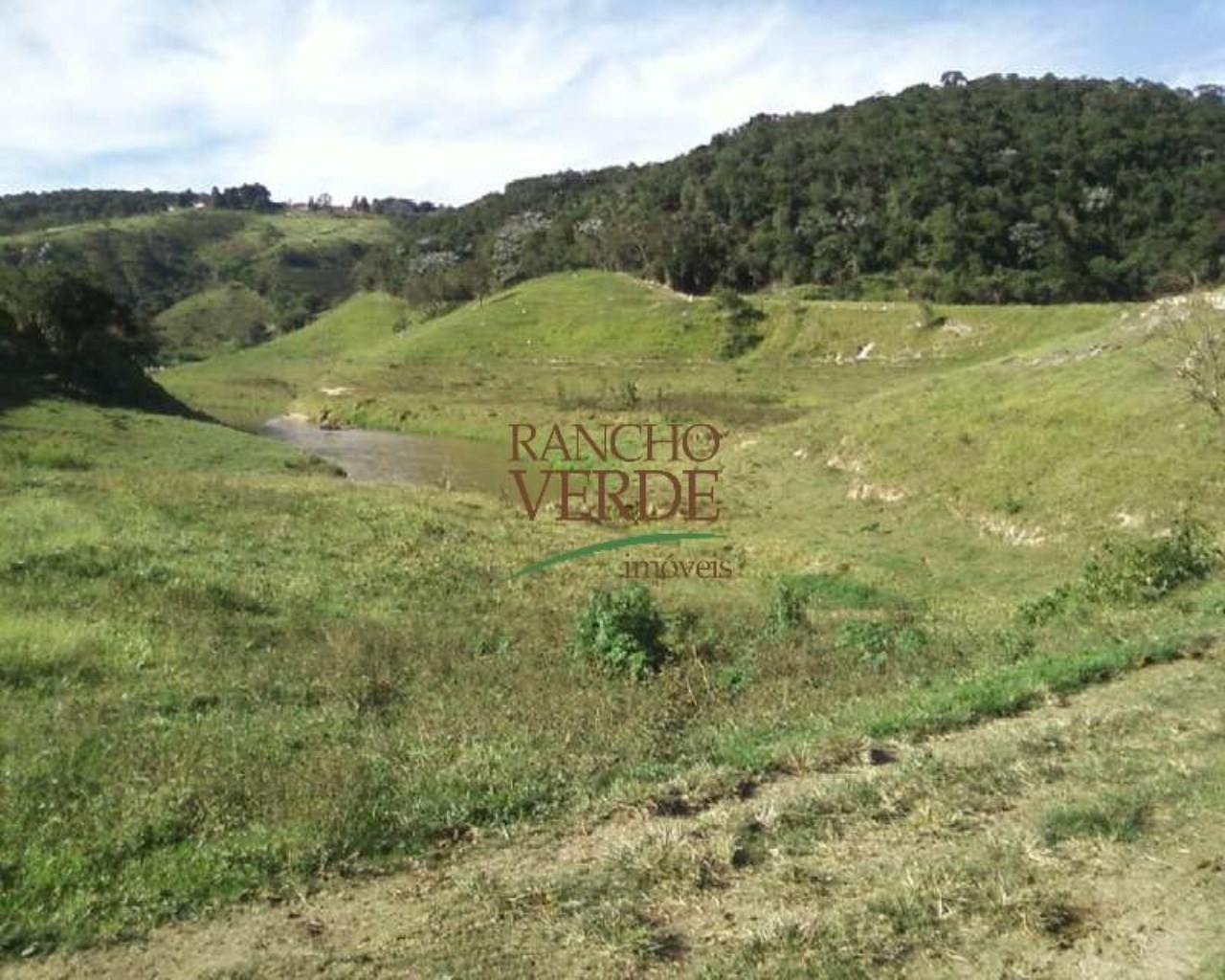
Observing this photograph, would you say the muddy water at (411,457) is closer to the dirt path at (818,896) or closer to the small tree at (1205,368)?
the small tree at (1205,368)

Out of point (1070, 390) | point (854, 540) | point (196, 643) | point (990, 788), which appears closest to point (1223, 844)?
point (990, 788)

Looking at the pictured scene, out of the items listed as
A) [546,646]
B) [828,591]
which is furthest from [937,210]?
[546,646]

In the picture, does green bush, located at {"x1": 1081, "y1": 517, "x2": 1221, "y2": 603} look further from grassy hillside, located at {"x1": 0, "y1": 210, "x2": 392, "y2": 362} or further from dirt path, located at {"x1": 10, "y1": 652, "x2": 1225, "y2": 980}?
grassy hillside, located at {"x1": 0, "y1": 210, "x2": 392, "y2": 362}

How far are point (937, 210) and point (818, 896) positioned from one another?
98.8m

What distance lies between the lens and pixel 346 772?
7891mm

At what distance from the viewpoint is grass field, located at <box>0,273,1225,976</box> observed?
6.36m

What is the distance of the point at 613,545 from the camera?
2531 centimetres

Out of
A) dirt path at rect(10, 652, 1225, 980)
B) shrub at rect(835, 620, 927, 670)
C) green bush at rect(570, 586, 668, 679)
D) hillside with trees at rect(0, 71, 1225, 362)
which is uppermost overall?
hillside with trees at rect(0, 71, 1225, 362)

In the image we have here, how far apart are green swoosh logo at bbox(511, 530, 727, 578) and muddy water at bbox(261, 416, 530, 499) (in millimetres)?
9863

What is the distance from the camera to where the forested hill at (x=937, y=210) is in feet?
294

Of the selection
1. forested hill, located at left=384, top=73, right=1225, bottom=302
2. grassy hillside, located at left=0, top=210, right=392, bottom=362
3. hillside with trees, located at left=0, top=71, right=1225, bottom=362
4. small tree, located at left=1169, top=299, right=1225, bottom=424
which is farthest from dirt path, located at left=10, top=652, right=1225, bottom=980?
grassy hillside, located at left=0, top=210, right=392, bottom=362

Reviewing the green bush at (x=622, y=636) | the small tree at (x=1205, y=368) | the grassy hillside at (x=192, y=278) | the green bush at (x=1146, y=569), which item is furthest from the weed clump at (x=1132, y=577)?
the grassy hillside at (x=192, y=278)

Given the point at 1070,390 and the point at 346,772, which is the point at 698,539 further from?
the point at 346,772

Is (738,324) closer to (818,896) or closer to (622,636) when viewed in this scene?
(622,636)
